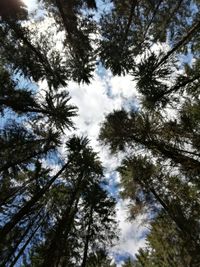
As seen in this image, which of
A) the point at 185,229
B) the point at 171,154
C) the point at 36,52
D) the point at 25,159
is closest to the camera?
the point at 171,154

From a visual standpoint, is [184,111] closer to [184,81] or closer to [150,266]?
[184,81]

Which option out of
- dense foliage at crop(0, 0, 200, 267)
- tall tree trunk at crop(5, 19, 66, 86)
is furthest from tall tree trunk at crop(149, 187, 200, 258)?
tall tree trunk at crop(5, 19, 66, 86)

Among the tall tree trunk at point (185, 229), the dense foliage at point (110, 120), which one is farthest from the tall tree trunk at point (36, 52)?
the tall tree trunk at point (185, 229)

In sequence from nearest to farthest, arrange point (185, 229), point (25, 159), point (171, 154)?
point (171, 154), point (185, 229), point (25, 159)

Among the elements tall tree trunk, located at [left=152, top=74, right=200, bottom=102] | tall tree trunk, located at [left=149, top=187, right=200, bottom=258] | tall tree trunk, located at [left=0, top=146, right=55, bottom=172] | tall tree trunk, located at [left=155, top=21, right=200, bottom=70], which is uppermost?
tall tree trunk, located at [left=155, top=21, right=200, bottom=70]

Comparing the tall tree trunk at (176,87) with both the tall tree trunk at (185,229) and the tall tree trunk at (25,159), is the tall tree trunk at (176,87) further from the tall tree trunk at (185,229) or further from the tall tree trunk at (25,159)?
the tall tree trunk at (25,159)

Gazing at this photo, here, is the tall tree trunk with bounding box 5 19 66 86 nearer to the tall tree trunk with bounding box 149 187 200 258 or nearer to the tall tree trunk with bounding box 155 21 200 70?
the tall tree trunk with bounding box 155 21 200 70

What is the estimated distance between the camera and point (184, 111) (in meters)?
10.4

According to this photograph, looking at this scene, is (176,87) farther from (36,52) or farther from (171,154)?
(36,52)

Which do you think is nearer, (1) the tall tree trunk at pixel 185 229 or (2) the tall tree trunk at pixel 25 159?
(1) the tall tree trunk at pixel 185 229

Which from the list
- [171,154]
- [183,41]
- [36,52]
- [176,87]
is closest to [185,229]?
[171,154]

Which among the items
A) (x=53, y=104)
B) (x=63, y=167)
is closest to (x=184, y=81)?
(x=53, y=104)

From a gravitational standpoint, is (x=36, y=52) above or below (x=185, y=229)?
above

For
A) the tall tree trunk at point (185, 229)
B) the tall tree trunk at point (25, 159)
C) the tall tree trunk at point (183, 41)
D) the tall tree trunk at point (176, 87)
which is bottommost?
the tall tree trunk at point (185, 229)
